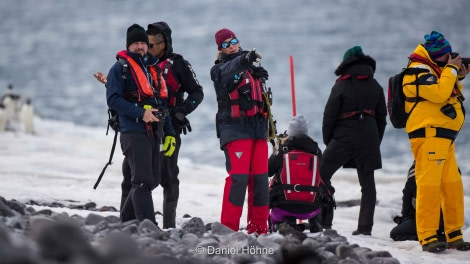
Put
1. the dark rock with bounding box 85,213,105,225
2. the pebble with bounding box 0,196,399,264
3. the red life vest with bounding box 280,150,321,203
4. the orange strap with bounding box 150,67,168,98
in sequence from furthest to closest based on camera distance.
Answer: the red life vest with bounding box 280,150,321,203
the orange strap with bounding box 150,67,168,98
the dark rock with bounding box 85,213,105,225
the pebble with bounding box 0,196,399,264

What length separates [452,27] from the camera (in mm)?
126000

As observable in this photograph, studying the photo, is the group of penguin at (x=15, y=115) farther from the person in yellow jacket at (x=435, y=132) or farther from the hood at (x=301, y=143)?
the person in yellow jacket at (x=435, y=132)

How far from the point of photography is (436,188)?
26.7 ft

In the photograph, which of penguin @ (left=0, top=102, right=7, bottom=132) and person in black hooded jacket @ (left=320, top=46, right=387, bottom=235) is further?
penguin @ (left=0, top=102, right=7, bottom=132)

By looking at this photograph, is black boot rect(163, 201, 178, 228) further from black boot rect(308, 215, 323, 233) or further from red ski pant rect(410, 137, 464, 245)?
red ski pant rect(410, 137, 464, 245)

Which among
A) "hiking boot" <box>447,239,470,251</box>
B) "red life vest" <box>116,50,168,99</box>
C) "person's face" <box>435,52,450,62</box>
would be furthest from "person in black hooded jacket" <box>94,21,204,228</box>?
"hiking boot" <box>447,239,470,251</box>

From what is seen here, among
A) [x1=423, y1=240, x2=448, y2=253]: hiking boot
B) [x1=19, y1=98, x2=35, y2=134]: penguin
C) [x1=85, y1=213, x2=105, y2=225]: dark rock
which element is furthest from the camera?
[x1=19, y1=98, x2=35, y2=134]: penguin

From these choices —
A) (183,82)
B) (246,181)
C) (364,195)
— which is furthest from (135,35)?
(364,195)

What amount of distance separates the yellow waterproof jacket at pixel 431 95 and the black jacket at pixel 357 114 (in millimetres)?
1063

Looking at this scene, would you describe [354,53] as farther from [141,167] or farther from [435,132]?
[141,167]

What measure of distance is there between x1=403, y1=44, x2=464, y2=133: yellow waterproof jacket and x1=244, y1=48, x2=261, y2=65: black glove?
4.39 ft

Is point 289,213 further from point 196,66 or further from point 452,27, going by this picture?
point 452,27

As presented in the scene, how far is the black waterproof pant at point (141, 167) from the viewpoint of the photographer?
757 centimetres

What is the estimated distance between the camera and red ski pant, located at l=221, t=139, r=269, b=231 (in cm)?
798
